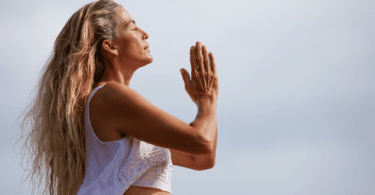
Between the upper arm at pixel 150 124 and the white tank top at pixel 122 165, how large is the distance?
9.2 inches

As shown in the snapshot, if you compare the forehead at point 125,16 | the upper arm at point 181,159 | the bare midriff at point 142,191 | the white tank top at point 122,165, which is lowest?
the bare midriff at point 142,191

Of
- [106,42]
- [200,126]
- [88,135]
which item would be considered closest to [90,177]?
[88,135]

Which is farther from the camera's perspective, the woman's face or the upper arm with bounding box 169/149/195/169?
the upper arm with bounding box 169/149/195/169

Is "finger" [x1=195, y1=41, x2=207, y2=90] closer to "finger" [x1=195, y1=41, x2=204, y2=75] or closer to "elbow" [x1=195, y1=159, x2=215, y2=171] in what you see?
"finger" [x1=195, y1=41, x2=204, y2=75]

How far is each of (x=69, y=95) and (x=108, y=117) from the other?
57 centimetres

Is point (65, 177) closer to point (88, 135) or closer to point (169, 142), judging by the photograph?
point (88, 135)

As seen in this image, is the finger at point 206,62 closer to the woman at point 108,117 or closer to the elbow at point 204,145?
the woman at point 108,117

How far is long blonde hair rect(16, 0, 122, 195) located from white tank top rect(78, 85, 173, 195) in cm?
16

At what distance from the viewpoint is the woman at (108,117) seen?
12.0 feet

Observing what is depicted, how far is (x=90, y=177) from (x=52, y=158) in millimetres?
718

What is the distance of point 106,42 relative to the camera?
444 centimetres

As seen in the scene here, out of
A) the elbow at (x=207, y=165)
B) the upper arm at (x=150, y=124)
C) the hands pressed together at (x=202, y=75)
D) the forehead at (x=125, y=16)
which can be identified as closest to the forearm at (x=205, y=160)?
the elbow at (x=207, y=165)

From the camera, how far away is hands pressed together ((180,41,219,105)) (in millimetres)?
4223

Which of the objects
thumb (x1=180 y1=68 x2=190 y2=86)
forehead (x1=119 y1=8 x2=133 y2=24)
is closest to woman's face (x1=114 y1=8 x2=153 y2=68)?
forehead (x1=119 y1=8 x2=133 y2=24)
